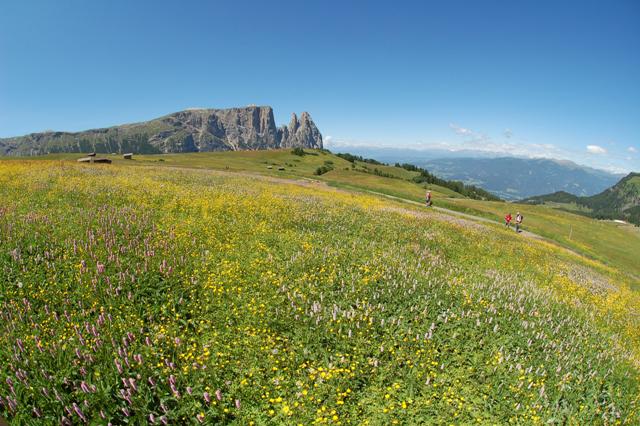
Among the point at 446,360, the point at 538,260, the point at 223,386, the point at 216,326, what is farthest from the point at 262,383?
the point at 538,260

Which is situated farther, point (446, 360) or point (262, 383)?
point (446, 360)

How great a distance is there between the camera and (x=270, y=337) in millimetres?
6398

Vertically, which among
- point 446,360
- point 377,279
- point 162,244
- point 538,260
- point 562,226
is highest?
point 162,244

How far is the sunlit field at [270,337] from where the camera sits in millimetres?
4973

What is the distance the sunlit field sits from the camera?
497 centimetres

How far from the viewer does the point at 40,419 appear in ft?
14.4

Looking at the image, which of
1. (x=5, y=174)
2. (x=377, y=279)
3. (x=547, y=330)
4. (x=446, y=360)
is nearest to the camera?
(x=446, y=360)

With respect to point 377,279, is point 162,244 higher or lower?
higher

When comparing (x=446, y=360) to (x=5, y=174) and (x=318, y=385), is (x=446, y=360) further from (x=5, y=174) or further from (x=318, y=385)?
(x=5, y=174)

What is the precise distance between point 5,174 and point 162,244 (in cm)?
2029

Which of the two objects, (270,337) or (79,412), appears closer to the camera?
(79,412)

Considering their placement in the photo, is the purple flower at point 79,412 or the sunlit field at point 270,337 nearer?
the purple flower at point 79,412

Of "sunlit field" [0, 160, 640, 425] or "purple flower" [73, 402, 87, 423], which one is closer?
"purple flower" [73, 402, 87, 423]

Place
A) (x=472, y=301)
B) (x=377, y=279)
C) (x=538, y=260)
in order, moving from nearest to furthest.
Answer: (x=472, y=301), (x=377, y=279), (x=538, y=260)
